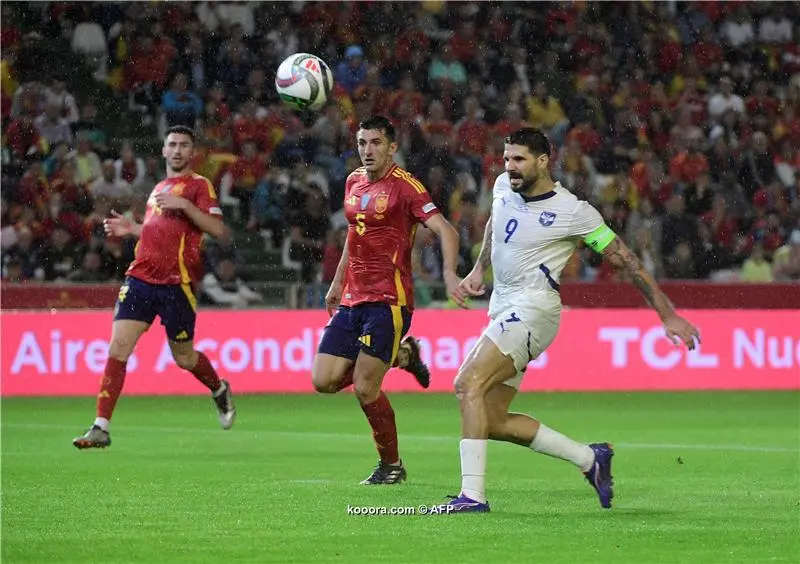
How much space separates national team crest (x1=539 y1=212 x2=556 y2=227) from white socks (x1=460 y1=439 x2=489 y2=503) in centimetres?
123

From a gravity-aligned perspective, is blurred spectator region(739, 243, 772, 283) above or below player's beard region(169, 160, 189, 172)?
below

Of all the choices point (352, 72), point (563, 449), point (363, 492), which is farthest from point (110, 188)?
point (563, 449)

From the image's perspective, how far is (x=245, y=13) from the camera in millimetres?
24297

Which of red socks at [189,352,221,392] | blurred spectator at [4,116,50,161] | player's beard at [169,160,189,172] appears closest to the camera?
player's beard at [169,160,189,172]

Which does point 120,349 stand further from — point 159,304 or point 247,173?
point 247,173

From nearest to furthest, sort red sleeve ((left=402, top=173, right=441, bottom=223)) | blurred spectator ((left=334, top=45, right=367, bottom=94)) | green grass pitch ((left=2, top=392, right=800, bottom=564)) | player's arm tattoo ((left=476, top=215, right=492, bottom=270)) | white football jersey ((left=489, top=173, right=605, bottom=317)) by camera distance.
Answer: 1. green grass pitch ((left=2, top=392, right=800, bottom=564))
2. white football jersey ((left=489, top=173, right=605, bottom=317))
3. player's arm tattoo ((left=476, top=215, right=492, bottom=270))
4. red sleeve ((left=402, top=173, right=441, bottom=223))
5. blurred spectator ((left=334, top=45, right=367, bottom=94))

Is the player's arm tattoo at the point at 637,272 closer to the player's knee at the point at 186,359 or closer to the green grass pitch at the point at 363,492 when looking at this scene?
the green grass pitch at the point at 363,492

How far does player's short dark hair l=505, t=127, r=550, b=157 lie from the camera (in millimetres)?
8766

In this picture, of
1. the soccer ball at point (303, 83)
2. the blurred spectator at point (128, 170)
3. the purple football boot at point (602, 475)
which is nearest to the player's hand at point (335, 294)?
the purple football boot at point (602, 475)

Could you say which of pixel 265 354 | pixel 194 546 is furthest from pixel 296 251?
pixel 194 546

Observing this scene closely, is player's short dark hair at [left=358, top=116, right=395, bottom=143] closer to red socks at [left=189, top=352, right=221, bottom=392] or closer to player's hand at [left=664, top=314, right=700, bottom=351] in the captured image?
player's hand at [left=664, top=314, right=700, bottom=351]

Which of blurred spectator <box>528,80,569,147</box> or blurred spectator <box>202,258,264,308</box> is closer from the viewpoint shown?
blurred spectator <box>202,258,264,308</box>

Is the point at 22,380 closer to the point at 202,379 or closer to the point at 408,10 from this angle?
the point at 202,379

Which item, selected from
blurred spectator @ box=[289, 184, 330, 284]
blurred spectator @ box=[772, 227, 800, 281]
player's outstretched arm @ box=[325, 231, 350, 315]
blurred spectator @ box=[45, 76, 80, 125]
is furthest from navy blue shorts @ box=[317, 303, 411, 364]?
blurred spectator @ box=[772, 227, 800, 281]
